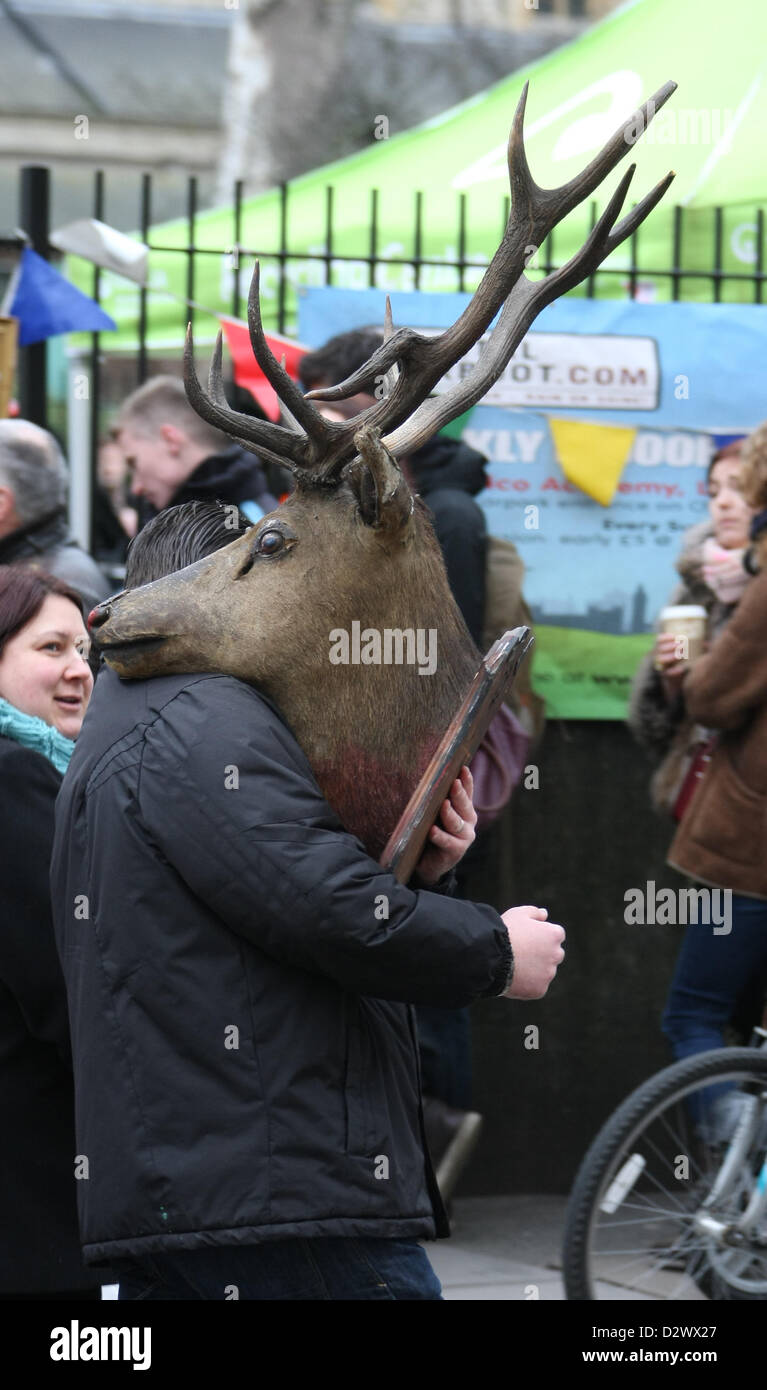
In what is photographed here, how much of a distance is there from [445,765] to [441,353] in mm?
635

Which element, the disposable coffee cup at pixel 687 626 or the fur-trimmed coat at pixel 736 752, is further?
the disposable coffee cup at pixel 687 626

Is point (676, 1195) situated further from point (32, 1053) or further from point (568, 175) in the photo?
point (568, 175)

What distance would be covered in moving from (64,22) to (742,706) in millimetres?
16645

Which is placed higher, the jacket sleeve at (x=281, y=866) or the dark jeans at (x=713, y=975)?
the jacket sleeve at (x=281, y=866)

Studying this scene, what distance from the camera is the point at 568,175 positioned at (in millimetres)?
6457

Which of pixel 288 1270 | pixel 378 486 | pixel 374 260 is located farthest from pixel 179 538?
pixel 374 260

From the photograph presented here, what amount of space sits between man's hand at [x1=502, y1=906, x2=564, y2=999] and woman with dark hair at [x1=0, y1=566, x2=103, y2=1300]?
0.81m

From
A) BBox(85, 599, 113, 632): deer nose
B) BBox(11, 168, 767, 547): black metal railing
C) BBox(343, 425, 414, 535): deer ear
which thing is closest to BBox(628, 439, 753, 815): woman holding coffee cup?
BBox(11, 168, 767, 547): black metal railing

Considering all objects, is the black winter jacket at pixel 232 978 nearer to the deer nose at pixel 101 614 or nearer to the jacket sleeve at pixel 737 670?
the deer nose at pixel 101 614

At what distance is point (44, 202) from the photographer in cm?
584

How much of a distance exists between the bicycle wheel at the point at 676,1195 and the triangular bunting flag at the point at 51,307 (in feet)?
9.89

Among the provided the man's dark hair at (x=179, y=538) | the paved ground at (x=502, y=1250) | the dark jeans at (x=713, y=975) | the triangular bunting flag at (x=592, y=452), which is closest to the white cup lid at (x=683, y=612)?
the dark jeans at (x=713, y=975)

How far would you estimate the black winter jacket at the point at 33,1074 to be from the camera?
2896mm
